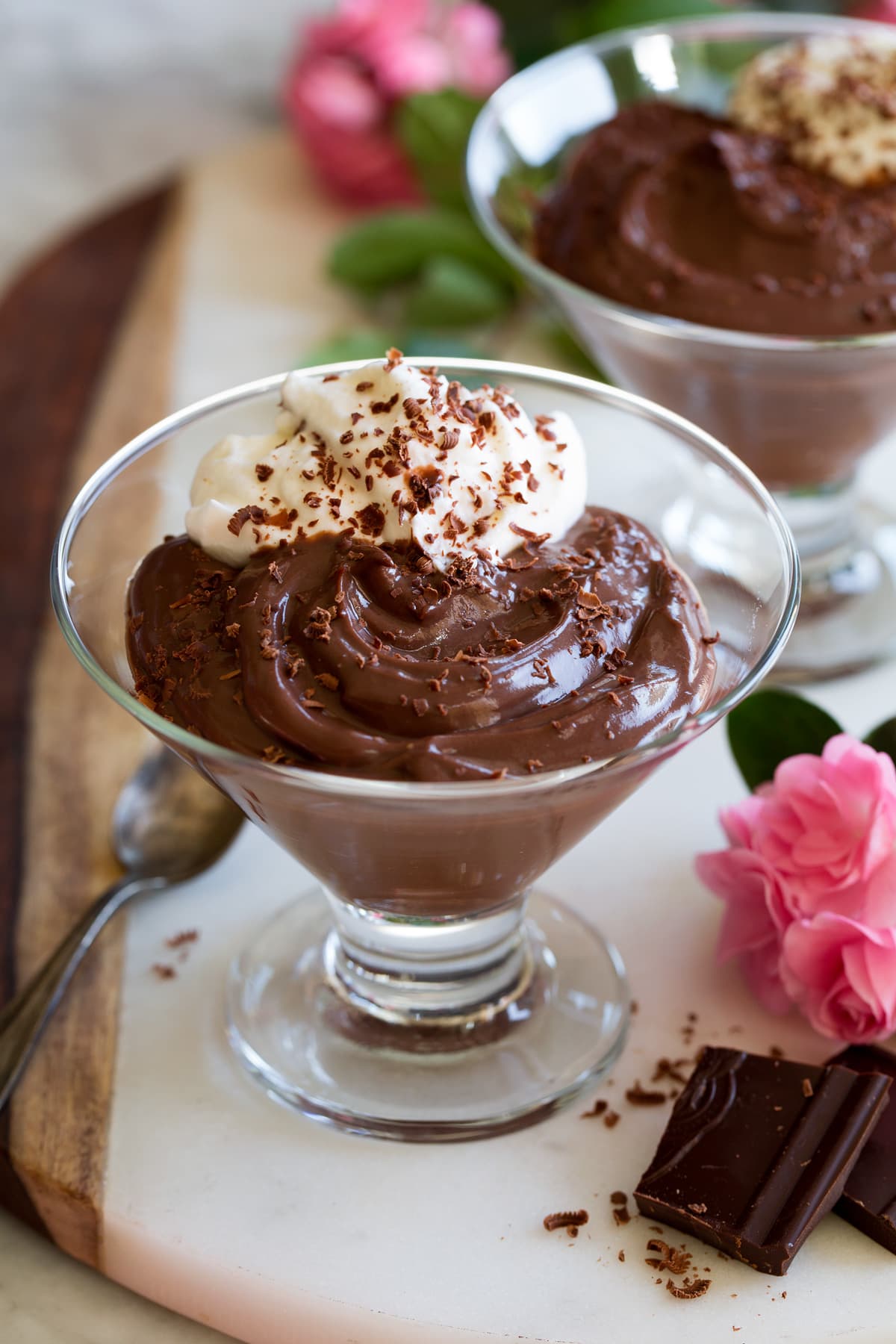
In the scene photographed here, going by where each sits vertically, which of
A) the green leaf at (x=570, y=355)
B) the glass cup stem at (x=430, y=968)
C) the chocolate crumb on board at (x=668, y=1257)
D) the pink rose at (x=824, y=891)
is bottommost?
the glass cup stem at (x=430, y=968)

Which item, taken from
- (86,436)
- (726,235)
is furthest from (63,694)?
(726,235)

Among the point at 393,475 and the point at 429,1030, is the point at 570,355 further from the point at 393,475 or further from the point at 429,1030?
the point at 429,1030

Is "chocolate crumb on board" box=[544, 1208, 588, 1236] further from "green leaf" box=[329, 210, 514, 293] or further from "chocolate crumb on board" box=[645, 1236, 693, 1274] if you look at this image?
"green leaf" box=[329, 210, 514, 293]

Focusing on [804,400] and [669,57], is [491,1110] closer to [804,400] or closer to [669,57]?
[804,400]

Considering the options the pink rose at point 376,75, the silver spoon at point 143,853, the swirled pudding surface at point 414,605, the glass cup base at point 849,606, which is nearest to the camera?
the swirled pudding surface at point 414,605

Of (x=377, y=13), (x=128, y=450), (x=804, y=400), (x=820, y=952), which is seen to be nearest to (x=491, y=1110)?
(x=820, y=952)

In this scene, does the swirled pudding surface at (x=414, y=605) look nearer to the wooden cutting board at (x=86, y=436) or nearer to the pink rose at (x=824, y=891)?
the pink rose at (x=824, y=891)

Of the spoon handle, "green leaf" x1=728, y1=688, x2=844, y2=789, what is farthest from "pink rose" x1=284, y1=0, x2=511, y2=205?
the spoon handle

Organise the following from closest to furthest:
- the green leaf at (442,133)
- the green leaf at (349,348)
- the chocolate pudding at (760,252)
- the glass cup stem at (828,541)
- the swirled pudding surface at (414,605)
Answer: the swirled pudding surface at (414,605) → the chocolate pudding at (760,252) → the glass cup stem at (828,541) → the green leaf at (349,348) → the green leaf at (442,133)

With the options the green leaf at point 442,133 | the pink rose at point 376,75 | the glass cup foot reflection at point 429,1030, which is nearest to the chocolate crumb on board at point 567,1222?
the glass cup foot reflection at point 429,1030
